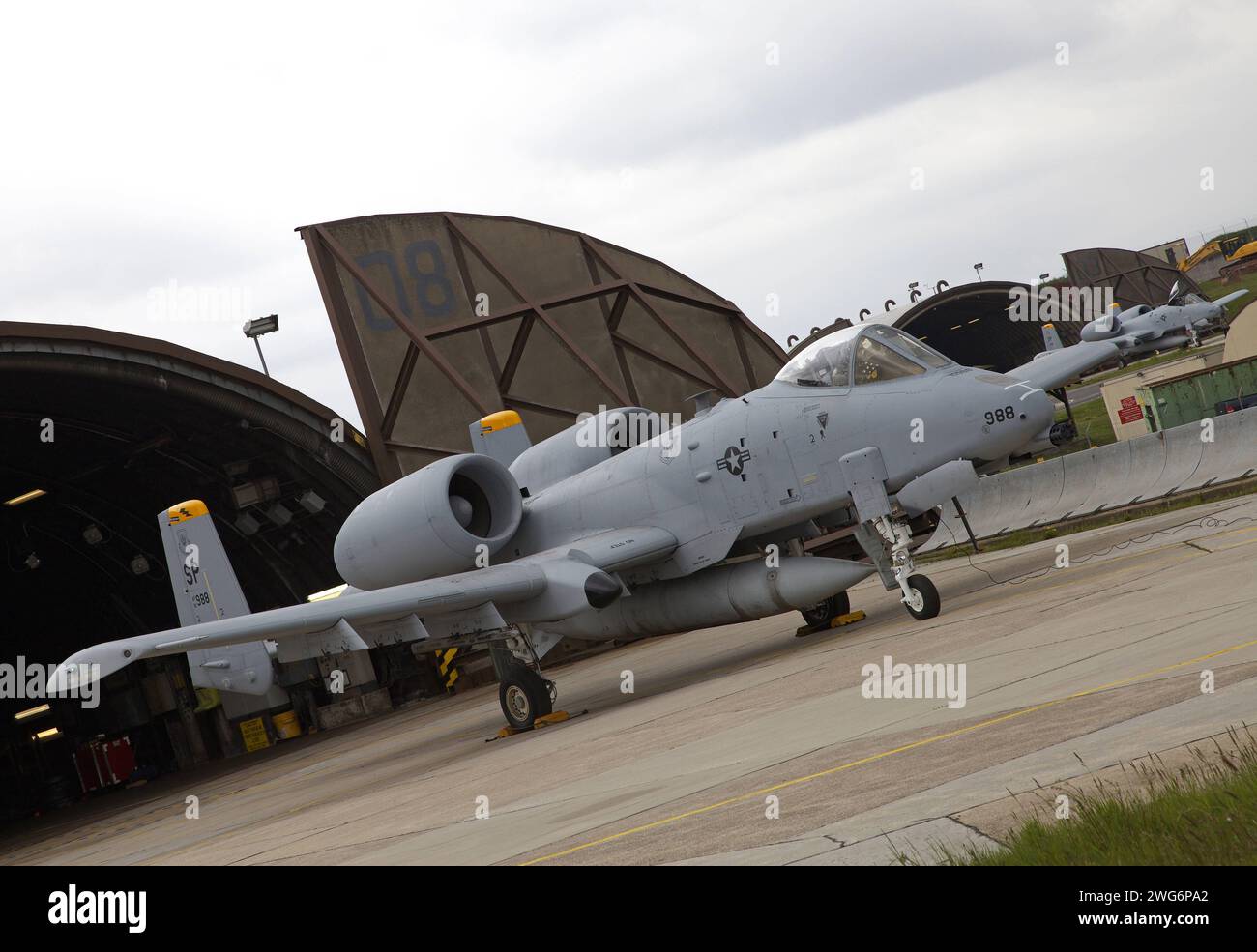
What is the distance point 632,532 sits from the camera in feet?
49.3

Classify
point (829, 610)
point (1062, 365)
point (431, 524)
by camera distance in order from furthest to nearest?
point (829, 610)
point (431, 524)
point (1062, 365)

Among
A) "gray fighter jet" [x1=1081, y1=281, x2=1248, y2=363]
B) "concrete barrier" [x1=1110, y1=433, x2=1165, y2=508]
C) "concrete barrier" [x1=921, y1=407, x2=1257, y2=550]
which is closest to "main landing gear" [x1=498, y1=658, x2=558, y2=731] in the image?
"concrete barrier" [x1=921, y1=407, x2=1257, y2=550]

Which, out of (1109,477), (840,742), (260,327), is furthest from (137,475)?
(840,742)

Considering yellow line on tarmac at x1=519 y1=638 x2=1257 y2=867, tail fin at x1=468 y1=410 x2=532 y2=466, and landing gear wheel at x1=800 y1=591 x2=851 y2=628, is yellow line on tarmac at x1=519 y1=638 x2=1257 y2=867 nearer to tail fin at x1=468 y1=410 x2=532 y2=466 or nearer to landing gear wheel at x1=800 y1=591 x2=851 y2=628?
landing gear wheel at x1=800 y1=591 x2=851 y2=628

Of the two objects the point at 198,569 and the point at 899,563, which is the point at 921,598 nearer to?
the point at 899,563

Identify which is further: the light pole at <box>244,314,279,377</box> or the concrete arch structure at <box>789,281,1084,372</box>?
the concrete arch structure at <box>789,281,1084,372</box>

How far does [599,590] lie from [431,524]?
2.53 metres

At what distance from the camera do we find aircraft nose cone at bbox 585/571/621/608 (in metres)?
13.9

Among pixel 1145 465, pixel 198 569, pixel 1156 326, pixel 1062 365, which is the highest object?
pixel 1156 326

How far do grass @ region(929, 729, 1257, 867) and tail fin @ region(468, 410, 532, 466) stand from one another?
16.1 metres

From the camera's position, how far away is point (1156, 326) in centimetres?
5538
